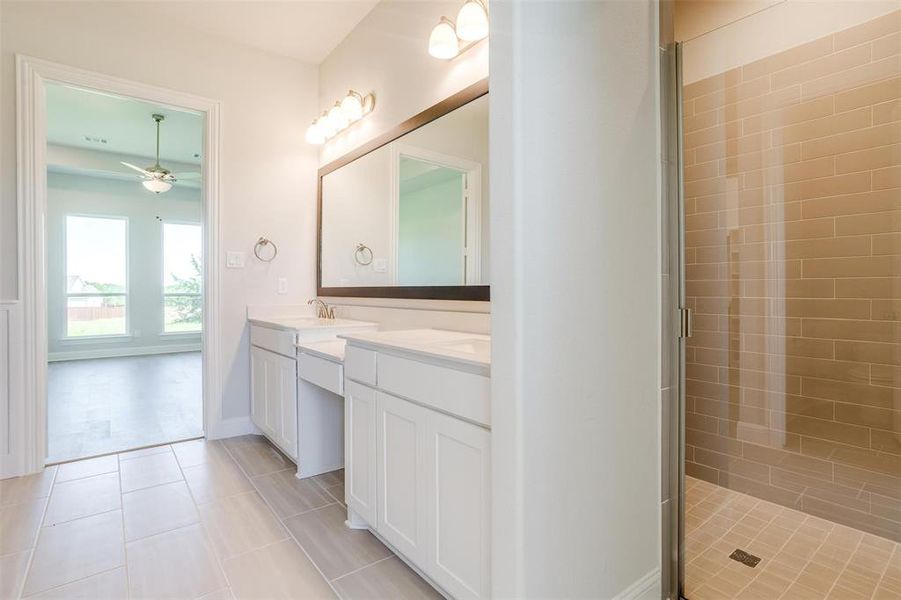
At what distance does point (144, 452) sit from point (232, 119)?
230 centimetres

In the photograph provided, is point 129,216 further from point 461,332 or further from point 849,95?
point 849,95

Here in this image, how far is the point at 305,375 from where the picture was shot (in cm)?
232

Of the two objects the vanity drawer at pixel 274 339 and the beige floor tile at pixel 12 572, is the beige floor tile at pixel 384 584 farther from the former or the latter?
the vanity drawer at pixel 274 339

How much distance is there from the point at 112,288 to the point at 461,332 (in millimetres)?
6908

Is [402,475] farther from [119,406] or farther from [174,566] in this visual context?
[119,406]

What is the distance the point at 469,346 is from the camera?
1.61 meters

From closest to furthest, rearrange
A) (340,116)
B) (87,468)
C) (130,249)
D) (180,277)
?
(87,468), (340,116), (130,249), (180,277)

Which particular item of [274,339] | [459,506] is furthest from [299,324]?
[459,506]

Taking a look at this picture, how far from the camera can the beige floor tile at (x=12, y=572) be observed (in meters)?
1.52

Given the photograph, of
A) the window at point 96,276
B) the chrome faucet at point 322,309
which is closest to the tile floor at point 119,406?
the window at point 96,276

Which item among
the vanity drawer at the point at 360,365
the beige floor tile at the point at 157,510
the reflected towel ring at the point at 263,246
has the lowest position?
the beige floor tile at the point at 157,510

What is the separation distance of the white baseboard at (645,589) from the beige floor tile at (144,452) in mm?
2776

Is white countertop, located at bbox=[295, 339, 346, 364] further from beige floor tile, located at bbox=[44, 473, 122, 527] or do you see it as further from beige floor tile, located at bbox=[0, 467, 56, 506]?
beige floor tile, located at bbox=[0, 467, 56, 506]

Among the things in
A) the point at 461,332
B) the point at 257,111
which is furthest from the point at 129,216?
the point at 461,332
